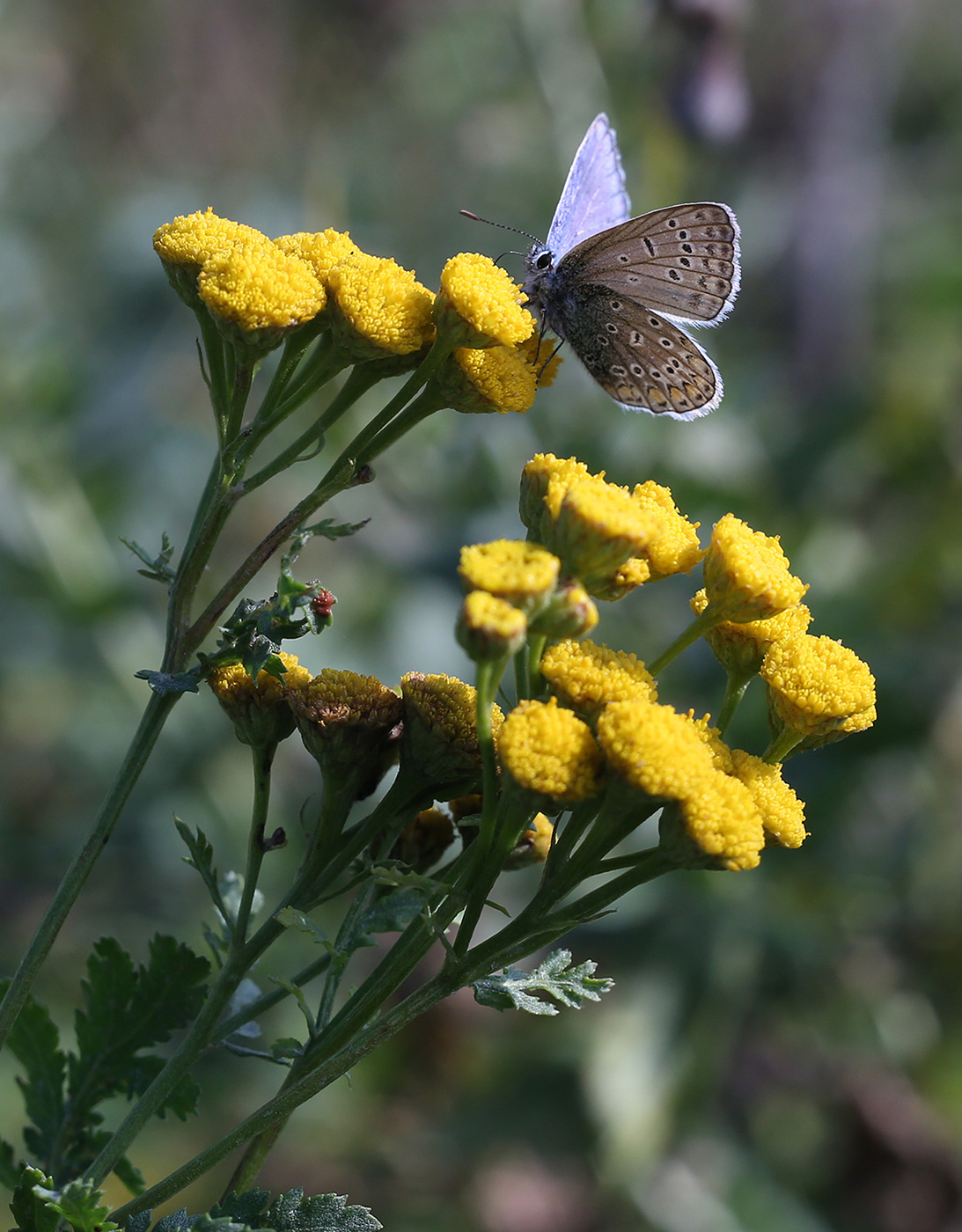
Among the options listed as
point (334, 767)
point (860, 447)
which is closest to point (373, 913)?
point (334, 767)

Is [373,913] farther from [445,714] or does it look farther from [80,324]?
[80,324]

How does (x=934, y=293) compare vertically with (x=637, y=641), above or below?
above

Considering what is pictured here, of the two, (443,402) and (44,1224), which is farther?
(443,402)

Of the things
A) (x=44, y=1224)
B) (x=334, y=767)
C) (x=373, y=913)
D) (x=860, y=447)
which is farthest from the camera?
(x=860, y=447)

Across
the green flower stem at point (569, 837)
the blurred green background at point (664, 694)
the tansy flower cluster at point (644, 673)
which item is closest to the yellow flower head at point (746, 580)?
the tansy flower cluster at point (644, 673)

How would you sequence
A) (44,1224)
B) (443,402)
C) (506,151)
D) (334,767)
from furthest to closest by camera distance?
(506,151) < (443,402) < (334,767) < (44,1224)

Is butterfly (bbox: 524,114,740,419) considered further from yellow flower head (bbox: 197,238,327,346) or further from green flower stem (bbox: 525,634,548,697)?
green flower stem (bbox: 525,634,548,697)

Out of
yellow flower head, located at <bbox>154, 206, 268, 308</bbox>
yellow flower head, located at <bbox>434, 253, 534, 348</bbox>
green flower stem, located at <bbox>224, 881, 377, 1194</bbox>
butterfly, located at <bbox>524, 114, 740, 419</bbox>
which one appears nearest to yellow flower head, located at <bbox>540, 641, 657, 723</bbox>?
green flower stem, located at <bbox>224, 881, 377, 1194</bbox>

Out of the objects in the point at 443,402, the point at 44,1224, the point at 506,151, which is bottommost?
the point at 44,1224
